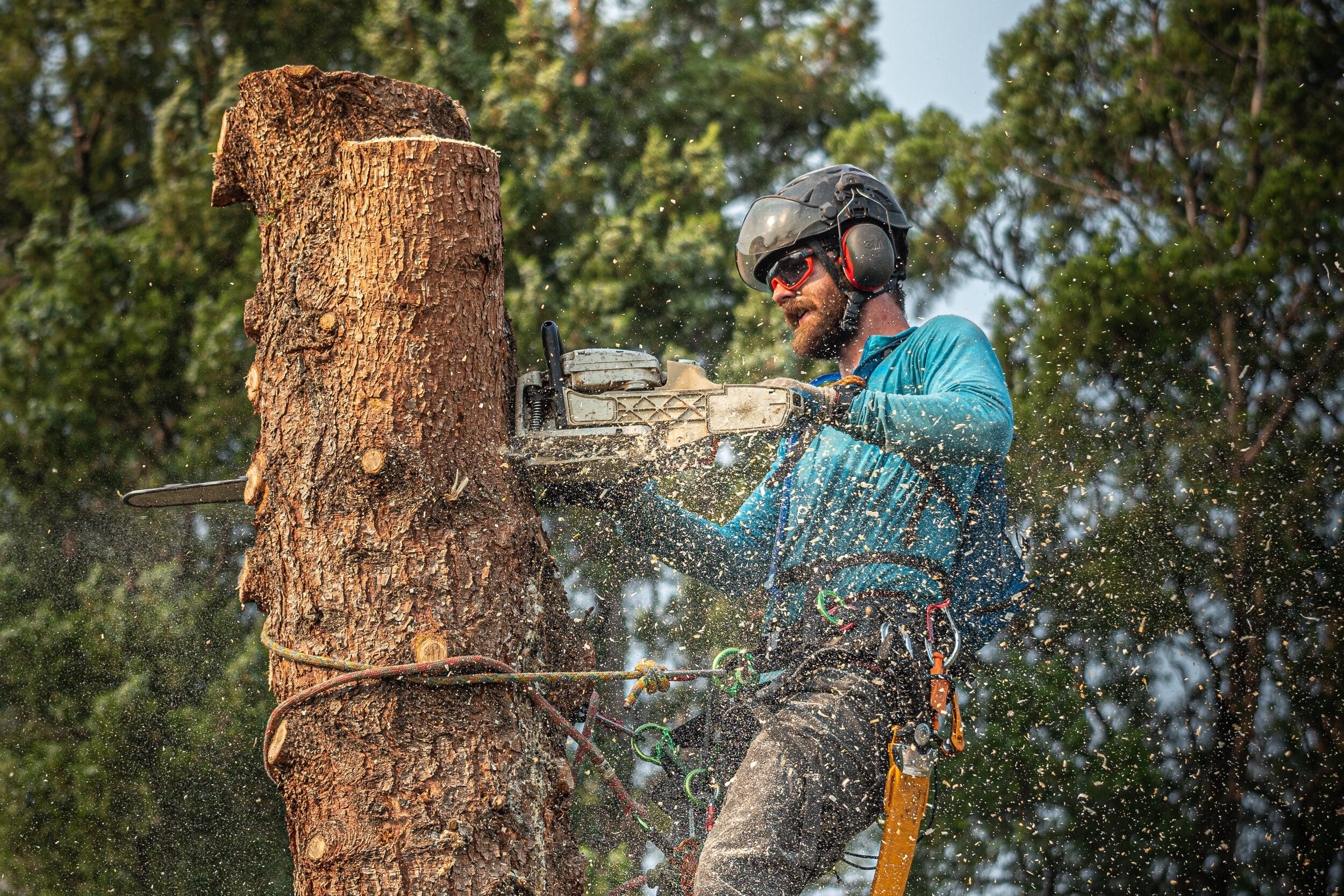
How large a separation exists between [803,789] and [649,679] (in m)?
0.50

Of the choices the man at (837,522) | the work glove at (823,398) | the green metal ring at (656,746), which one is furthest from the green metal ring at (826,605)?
the green metal ring at (656,746)

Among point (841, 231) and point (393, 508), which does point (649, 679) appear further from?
point (841, 231)

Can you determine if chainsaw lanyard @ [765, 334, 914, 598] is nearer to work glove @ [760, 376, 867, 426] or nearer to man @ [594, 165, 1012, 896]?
man @ [594, 165, 1012, 896]

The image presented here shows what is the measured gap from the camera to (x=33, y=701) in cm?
848

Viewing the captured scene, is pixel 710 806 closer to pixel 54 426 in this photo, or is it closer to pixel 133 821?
pixel 133 821

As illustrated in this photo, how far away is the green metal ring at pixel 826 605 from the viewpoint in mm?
3113

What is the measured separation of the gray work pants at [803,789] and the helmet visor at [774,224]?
1.31m

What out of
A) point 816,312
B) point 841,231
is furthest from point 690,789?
point 841,231

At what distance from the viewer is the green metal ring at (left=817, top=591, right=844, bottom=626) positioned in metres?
3.11

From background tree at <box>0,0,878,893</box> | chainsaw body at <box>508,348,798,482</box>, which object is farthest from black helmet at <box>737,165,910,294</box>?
background tree at <box>0,0,878,893</box>

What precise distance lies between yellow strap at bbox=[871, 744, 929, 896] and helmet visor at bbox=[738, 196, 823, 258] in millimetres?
1561

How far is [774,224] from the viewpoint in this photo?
11.6 feet

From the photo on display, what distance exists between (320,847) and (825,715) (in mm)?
1263

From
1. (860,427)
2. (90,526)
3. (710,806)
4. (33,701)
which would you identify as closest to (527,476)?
(860,427)
